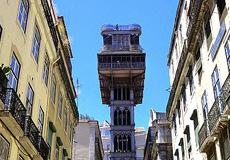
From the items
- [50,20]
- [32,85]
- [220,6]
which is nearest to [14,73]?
[32,85]

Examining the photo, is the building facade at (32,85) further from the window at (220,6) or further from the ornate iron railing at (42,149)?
the window at (220,6)

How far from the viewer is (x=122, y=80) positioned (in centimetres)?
7031

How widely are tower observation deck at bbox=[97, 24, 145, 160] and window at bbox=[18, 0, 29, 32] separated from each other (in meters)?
48.4

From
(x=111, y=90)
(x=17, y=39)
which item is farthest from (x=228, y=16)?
(x=111, y=90)

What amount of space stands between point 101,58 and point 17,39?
54.4 metres

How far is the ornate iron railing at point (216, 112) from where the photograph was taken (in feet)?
50.2

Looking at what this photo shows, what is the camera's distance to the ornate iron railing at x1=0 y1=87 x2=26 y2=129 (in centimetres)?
1193

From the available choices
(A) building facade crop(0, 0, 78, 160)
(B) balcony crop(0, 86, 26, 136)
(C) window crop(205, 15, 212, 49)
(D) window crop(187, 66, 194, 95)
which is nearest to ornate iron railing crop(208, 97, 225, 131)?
(C) window crop(205, 15, 212, 49)

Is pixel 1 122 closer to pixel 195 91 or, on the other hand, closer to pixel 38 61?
pixel 38 61

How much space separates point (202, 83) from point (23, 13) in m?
10.1

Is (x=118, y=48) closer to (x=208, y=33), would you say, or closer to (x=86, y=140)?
(x=86, y=140)

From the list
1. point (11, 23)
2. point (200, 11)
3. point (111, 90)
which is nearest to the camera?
point (11, 23)

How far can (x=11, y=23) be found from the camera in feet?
45.6

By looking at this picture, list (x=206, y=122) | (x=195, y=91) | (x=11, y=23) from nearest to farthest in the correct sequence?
(x=11, y=23), (x=206, y=122), (x=195, y=91)
